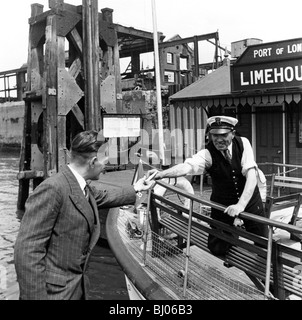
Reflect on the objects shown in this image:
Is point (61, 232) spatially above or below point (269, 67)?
below

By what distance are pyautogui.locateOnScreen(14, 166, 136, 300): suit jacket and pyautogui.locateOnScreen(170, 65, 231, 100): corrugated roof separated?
7.21 meters

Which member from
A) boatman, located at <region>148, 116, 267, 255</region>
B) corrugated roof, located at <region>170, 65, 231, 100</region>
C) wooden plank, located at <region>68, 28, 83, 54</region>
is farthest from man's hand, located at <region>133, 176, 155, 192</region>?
wooden plank, located at <region>68, 28, 83, 54</region>

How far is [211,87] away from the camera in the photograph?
10.3 m

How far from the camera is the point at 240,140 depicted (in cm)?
369

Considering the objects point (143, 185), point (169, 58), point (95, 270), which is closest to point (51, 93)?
point (95, 270)

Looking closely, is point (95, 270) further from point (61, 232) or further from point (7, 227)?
point (61, 232)

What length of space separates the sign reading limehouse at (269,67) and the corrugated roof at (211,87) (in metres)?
0.64

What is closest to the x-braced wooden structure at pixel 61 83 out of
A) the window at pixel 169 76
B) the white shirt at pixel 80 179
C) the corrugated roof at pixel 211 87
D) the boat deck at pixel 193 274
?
the corrugated roof at pixel 211 87

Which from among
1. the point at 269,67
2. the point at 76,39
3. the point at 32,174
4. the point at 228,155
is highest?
the point at 76,39

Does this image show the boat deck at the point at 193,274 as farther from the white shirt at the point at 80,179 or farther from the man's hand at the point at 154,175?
the white shirt at the point at 80,179

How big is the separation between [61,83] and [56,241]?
771 centimetres

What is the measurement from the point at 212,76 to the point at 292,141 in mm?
3212
